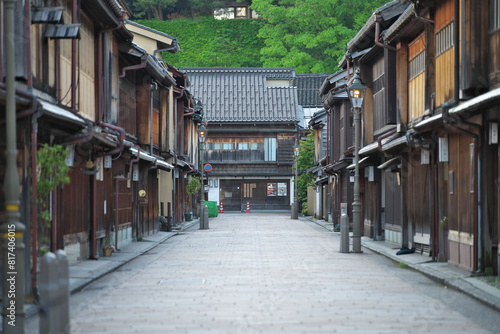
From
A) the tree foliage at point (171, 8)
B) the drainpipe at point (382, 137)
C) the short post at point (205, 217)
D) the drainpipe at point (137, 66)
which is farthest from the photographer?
the tree foliage at point (171, 8)

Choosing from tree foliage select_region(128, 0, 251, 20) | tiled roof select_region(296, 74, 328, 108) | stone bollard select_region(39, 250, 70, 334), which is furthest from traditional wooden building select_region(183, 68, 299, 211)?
stone bollard select_region(39, 250, 70, 334)

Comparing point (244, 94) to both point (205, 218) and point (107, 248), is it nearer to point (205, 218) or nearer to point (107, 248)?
point (205, 218)

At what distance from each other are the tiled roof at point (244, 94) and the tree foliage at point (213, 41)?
47.6ft

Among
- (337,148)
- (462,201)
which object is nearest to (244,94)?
(337,148)

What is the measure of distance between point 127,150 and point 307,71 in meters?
64.3

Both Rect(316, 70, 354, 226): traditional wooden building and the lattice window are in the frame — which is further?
Rect(316, 70, 354, 226): traditional wooden building

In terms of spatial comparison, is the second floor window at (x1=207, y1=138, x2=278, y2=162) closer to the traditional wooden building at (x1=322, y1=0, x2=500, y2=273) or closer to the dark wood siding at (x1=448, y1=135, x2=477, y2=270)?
the traditional wooden building at (x1=322, y1=0, x2=500, y2=273)

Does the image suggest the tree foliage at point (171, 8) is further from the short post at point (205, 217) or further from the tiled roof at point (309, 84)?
the short post at point (205, 217)

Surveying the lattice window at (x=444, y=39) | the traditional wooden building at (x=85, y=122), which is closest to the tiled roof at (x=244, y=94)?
the traditional wooden building at (x=85, y=122)

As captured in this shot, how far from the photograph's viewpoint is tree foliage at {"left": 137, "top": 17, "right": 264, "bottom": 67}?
99938 millimetres

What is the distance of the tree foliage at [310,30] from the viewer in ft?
274

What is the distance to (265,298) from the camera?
14688mm

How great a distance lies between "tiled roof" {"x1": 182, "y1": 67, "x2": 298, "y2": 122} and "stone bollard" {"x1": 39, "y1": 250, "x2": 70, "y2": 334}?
69.5 metres

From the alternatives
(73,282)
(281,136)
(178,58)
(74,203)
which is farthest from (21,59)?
(178,58)
